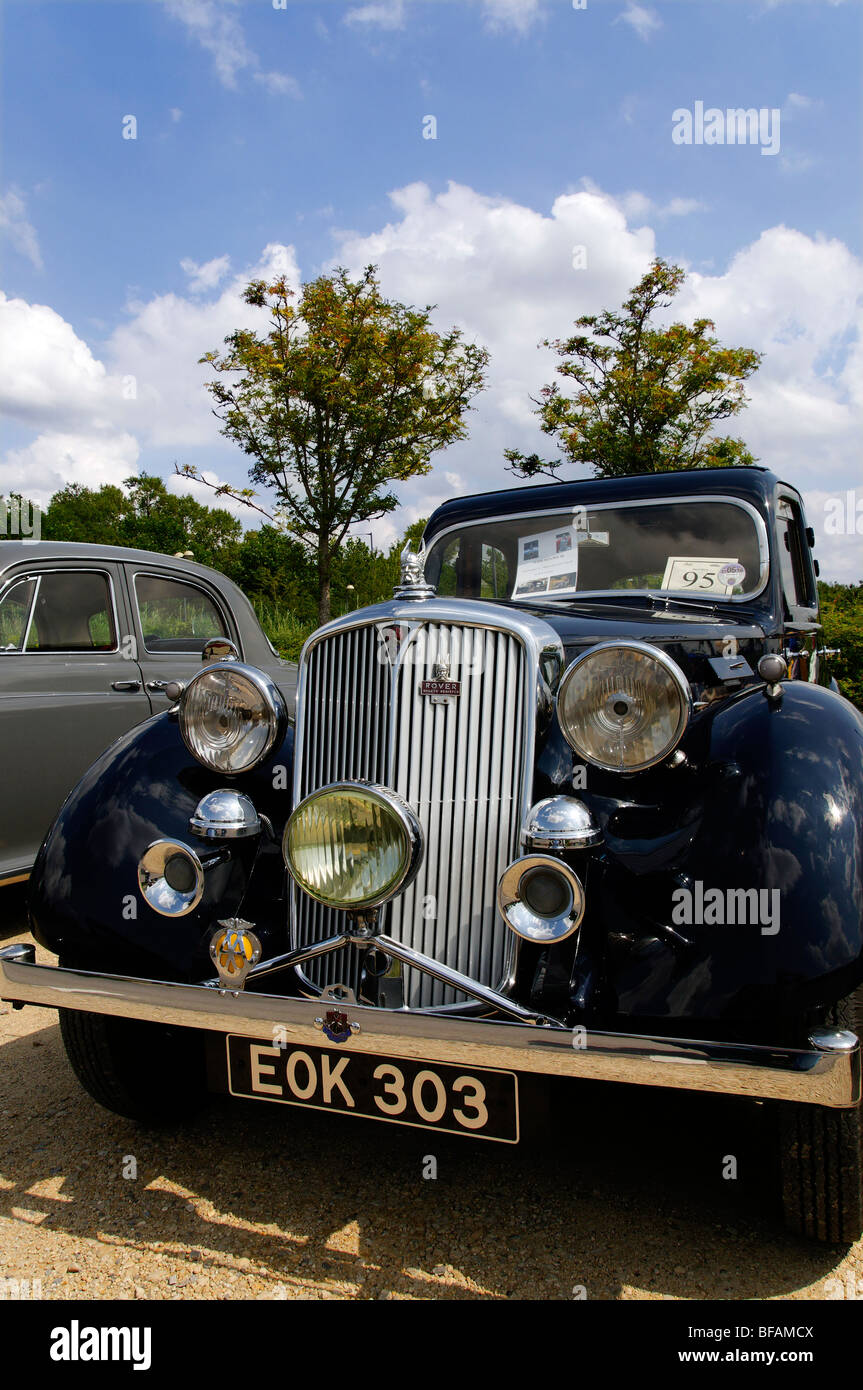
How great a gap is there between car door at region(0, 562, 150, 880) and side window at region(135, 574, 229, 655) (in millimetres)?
147

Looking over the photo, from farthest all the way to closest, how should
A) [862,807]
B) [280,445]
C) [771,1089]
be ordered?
[280,445]
[862,807]
[771,1089]

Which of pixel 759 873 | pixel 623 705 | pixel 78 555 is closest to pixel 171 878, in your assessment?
pixel 623 705

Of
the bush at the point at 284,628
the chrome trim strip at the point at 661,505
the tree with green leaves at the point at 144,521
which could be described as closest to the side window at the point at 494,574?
the chrome trim strip at the point at 661,505

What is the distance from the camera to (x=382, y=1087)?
184cm

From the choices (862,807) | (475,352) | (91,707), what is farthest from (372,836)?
(475,352)

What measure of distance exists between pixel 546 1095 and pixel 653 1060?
255 mm

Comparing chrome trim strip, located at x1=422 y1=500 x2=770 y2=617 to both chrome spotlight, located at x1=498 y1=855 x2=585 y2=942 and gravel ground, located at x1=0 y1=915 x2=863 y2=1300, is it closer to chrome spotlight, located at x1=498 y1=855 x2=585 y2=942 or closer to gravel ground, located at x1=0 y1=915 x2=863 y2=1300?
chrome spotlight, located at x1=498 y1=855 x2=585 y2=942

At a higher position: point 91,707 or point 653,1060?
point 91,707

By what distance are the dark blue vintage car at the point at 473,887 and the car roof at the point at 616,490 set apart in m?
0.97

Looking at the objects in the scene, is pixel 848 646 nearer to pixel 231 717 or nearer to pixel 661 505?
pixel 661 505

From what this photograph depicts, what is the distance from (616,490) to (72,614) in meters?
2.70
